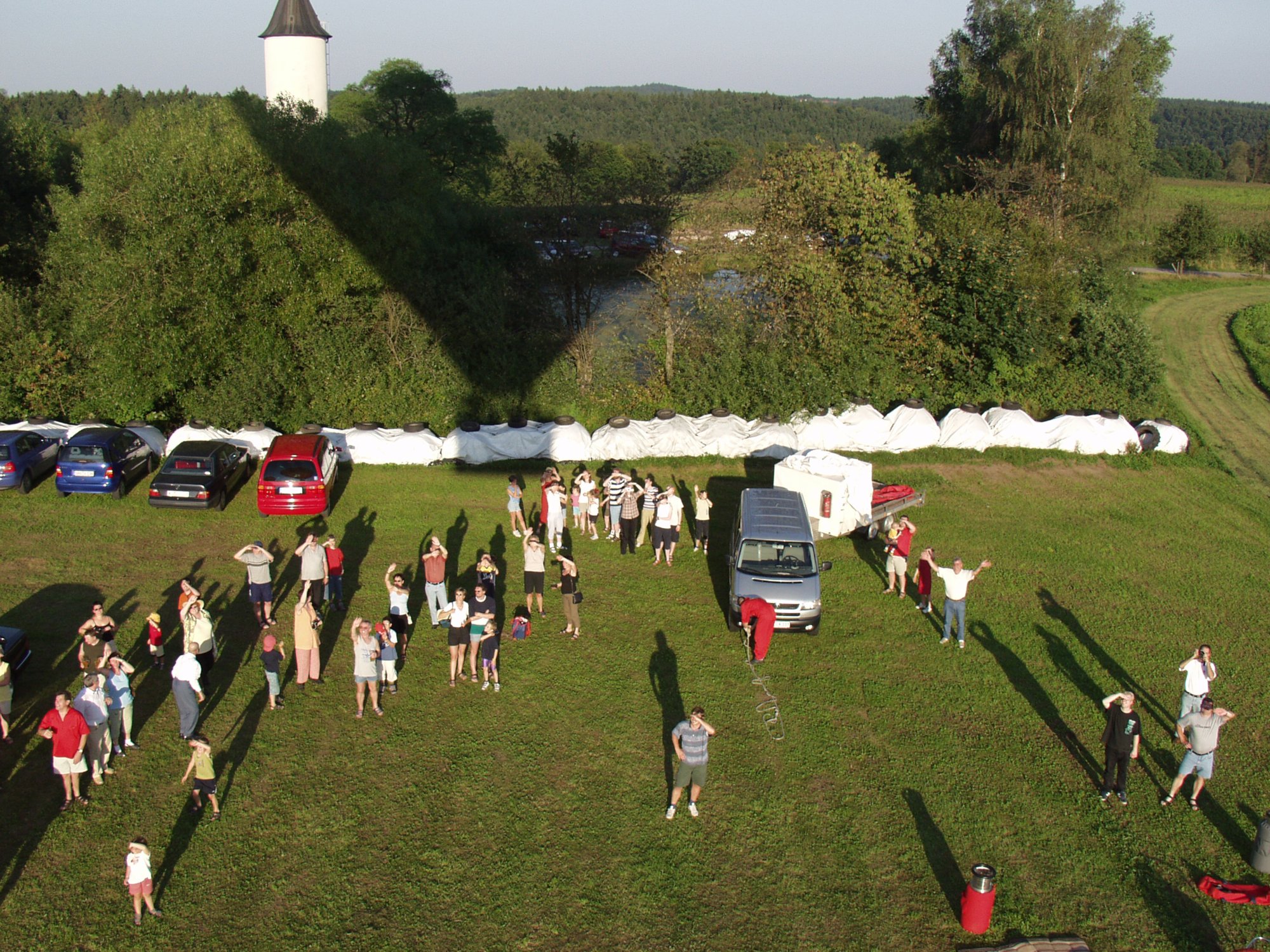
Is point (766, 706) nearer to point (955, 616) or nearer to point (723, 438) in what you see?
point (955, 616)

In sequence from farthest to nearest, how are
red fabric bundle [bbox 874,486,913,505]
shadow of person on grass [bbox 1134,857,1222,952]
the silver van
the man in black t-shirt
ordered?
1. red fabric bundle [bbox 874,486,913,505]
2. the silver van
3. the man in black t-shirt
4. shadow of person on grass [bbox 1134,857,1222,952]

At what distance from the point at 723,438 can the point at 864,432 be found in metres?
3.50

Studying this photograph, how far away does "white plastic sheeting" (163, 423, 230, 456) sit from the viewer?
65.6 feet

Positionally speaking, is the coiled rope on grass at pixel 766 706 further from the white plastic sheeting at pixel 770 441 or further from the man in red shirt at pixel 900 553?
the white plastic sheeting at pixel 770 441

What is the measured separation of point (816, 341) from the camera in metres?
24.1

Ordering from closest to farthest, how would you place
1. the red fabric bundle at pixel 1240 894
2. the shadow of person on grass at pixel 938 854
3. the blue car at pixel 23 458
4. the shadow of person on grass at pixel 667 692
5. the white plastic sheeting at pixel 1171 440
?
the red fabric bundle at pixel 1240 894 → the shadow of person on grass at pixel 938 854 → the shadow of person on grass at pixel 667 692 → the blue car at pixel 23 458 → the white plastic sheeting at pixel 1171 440

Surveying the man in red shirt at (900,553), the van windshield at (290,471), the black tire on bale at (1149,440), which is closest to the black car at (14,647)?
the van windshield at (290,471)

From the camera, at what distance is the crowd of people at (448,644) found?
972cm

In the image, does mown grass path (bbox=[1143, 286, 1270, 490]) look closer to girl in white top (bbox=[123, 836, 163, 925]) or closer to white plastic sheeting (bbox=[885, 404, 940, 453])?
white plastic sheeting (bbox=[885, 404, 940, 453])

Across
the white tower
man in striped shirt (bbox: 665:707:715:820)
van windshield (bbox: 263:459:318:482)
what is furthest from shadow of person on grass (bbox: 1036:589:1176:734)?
the white tower

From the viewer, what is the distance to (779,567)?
13.7 meters

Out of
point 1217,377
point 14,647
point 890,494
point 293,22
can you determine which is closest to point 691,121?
point 293,22

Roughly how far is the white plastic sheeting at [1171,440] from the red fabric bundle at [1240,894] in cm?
1580

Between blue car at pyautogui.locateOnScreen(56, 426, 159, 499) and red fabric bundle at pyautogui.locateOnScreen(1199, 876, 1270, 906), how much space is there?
18.9 metres
